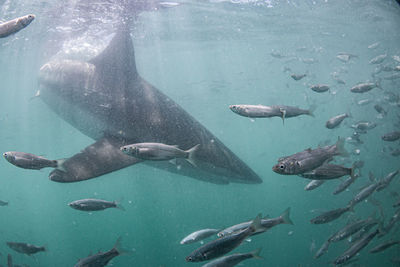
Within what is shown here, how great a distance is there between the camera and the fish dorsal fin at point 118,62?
6596mm

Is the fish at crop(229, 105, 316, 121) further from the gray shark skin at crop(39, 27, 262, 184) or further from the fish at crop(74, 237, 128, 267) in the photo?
the fish at crop(74, 237, 128, 267)

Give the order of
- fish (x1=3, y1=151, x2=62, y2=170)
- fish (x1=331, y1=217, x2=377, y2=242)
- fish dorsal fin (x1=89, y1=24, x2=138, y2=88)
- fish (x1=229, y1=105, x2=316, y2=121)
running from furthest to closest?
1. fish dorsal fin (x1=89, y1=24, x2=138, y2=88)
2. fish (x1=331, y1=217, x2=377, y2=242)
3. fish (x1=229, y1=105, x2=316, y2=121)
4. fish (x1=3, y1=151, x2=62, y2=170)

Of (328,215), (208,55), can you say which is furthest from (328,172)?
(208,55)

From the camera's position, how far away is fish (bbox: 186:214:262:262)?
9.48ft

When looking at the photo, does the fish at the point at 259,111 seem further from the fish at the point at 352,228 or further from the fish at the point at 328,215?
the fish at the point at 352,228

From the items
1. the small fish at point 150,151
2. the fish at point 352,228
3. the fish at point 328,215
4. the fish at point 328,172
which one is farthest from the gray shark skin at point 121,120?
the fish at point 328,172

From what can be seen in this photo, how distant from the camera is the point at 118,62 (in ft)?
23.0

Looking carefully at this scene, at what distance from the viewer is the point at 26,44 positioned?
18562 mm

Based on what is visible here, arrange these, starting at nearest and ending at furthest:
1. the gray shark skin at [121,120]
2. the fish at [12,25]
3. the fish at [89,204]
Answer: the fish at [12,25]
the gray shark skin at [121,120]
the fish at [89,204]

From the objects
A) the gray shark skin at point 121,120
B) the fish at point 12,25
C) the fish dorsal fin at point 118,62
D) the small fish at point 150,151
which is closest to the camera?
the fish at point 12,25

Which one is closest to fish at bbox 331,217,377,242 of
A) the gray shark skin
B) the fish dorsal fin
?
the gray shark skin

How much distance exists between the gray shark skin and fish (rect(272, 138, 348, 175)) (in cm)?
240

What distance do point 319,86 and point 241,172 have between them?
3204 millimetres

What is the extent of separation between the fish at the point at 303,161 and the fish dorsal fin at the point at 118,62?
4541 mm
